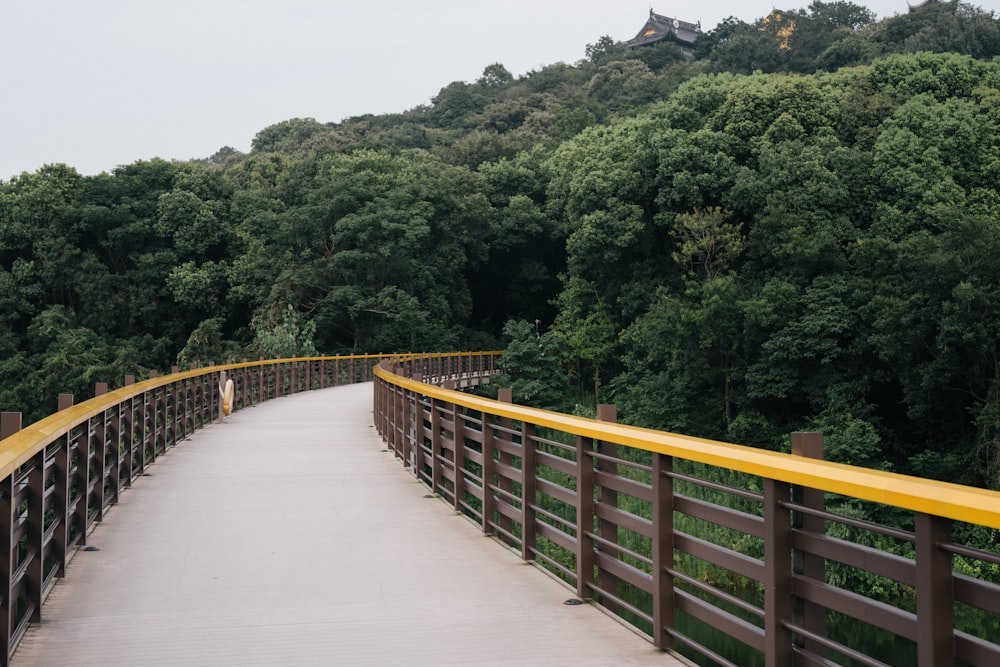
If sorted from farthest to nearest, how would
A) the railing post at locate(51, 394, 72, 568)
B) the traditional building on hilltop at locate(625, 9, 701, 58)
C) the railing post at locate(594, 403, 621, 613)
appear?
the traditional building on hilltop at locate(625, 9, 701, 58) → the railing post at locate(51, 394, 72, 568) → the railing post at locate(594, 403, 621, 613)

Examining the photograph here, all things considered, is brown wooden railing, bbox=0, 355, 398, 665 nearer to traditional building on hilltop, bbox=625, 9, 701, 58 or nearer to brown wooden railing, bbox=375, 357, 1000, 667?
brown wooden railing, bbox=375, 357, 1000, 667

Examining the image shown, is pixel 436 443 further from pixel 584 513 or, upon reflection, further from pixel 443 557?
pixel 584 513

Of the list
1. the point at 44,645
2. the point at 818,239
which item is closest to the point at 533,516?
the point at 44,645

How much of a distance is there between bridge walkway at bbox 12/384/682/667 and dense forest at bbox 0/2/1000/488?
76.6ft

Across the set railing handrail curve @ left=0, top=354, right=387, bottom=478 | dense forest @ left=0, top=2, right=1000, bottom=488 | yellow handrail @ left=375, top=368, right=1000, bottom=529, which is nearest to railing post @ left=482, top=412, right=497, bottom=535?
yellow handrail @ left=375, top=368, right=1000, bottom=529

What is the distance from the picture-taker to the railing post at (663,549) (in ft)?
16.1

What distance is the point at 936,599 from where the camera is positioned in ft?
9.71

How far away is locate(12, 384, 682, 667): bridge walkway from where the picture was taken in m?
5.05

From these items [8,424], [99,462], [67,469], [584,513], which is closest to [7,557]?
[8,424]

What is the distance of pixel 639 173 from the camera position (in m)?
42.8

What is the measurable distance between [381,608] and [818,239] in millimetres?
31397

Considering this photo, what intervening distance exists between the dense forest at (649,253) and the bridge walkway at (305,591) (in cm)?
2334

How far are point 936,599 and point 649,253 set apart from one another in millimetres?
41369

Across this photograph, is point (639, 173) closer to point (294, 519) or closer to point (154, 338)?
point (154, 338)
